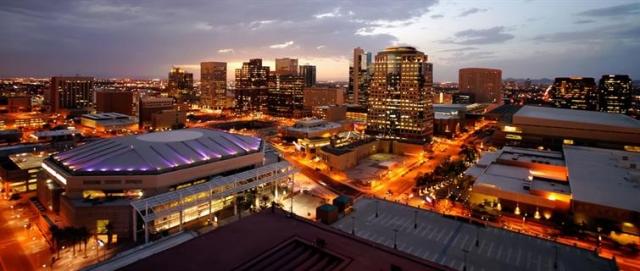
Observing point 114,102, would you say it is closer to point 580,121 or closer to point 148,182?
point 148,182

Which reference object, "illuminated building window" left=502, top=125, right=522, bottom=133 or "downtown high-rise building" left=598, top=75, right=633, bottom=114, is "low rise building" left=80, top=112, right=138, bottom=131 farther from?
"downtown high-rise building" left=598, top=75, right=633, bottom=114

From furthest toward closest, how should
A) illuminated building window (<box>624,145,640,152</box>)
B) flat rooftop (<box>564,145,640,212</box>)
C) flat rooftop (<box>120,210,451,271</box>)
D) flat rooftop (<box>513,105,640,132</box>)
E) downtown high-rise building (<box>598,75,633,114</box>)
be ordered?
downtown high-rise building (<box>598,75,633,114</box>) < flat rooftop (<box>513,105,640,132</box>) < illuminated building window (<box>624,145,640,152</box>) < flat rooftop (<box>564,145,640,212</box>) < flat rooftop (<box>120,210,451,271</box>)

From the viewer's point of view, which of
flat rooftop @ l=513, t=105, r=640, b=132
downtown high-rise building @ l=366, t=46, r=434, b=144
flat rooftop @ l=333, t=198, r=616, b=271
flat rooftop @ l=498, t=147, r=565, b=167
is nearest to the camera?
flat rooftop @ l=333, t=198, r=616, b=271

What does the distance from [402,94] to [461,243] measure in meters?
85.9

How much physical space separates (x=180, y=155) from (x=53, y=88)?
16990 cm

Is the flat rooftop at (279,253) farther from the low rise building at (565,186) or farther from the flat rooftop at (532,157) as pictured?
the flat rooftop at (532,157)

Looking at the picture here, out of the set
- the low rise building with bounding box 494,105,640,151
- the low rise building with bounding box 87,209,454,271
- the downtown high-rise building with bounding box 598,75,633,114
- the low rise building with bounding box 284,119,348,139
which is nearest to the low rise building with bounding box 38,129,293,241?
the low rise building with bounding box 87,209,454,271

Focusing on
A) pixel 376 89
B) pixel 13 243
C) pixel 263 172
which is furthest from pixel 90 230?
pixel 376 89

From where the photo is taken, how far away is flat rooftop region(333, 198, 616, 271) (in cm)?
3425

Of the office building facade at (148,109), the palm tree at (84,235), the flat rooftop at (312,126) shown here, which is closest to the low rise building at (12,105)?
the office building facade at (148,109)

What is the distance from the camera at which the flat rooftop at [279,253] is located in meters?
27.9

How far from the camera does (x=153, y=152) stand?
59438mm

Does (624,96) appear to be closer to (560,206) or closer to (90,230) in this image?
(560,206)

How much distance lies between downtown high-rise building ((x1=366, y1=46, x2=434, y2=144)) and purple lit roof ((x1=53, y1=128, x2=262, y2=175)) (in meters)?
62.1
